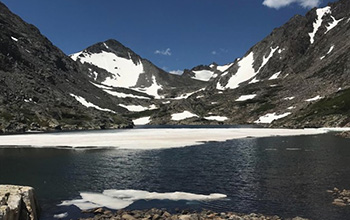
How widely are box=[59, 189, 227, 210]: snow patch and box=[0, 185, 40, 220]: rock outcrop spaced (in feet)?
13.3

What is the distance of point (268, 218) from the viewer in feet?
65.3

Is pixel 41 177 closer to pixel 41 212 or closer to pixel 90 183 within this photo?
pixel 90 183

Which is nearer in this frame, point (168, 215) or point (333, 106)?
point (168, 215)

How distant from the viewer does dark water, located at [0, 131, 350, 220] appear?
23688 mm

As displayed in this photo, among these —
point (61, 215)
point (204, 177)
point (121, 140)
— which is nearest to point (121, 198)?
point (61, 215)

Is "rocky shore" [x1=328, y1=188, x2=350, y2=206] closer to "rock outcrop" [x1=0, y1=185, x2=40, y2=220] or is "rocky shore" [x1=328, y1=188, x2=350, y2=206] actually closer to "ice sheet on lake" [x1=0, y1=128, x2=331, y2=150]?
"rock outcrop" [x1=0, y1=185, x2=40, y2=220]

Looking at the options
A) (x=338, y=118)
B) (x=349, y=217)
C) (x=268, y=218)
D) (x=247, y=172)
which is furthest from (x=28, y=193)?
(x=338, y=118)

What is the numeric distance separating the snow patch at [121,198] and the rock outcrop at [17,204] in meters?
4.06

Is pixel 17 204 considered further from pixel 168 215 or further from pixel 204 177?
pixel 204 177

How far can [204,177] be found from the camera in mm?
33719

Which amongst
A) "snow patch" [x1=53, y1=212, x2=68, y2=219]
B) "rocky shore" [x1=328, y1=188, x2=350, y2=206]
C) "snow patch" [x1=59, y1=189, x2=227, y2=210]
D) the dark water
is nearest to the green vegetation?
the dark water

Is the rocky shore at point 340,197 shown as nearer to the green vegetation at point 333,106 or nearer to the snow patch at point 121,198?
the snow patch at point 121,198

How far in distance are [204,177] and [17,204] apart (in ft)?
66.4

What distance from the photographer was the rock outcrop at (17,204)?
54.7 ft
